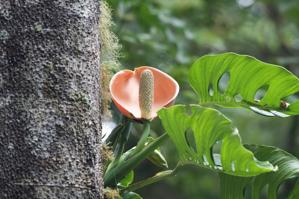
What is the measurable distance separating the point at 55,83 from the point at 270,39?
3749mm

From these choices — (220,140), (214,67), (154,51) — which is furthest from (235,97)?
(154,51)

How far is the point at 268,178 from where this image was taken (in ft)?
4.42

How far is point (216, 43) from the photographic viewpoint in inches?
151

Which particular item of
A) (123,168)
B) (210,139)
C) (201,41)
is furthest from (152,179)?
(201,41)

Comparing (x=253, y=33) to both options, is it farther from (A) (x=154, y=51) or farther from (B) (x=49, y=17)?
(B) (x=49, y=17)

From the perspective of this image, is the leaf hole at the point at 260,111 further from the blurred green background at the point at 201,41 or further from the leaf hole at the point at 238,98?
the blurred green background at the point at 201,41

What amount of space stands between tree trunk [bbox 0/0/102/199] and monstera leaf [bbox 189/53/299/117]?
226 millimetres

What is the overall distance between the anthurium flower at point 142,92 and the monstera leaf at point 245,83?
2.3 inches

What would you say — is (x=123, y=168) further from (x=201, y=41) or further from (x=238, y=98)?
→ (x=201, y=41)

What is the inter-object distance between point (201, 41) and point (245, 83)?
258 centimetres

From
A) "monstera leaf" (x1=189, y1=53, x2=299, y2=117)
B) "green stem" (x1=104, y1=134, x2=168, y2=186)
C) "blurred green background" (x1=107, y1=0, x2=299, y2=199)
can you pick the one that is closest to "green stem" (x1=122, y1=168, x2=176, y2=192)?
"green stem" (x1=104, y1=134, x2=168, y2=186)

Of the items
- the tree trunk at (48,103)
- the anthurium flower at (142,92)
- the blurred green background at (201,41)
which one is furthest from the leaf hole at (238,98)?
the blurred green background at (201,41)

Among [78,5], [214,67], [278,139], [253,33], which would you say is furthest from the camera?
[278,139]

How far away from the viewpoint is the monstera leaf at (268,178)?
1.29 m
